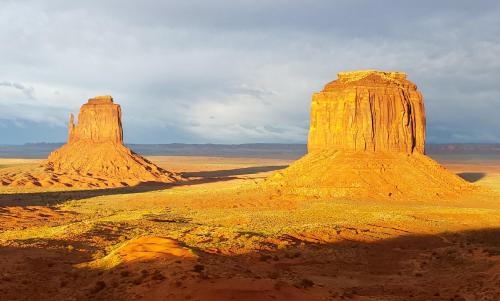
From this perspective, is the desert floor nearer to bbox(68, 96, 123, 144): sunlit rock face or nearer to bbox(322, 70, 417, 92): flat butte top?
bbox(322, 70, 417, 92): flat butte top

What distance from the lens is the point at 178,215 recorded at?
41750 mm

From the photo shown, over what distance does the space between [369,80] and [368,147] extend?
868 centimetres

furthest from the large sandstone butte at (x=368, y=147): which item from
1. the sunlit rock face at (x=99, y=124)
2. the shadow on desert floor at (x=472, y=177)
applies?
the sunlit rock face at (x=99, y=124)

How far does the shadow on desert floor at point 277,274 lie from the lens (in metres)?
15.2

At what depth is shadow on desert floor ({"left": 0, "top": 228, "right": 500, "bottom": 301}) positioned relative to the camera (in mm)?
15250

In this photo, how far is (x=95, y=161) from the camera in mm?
88500

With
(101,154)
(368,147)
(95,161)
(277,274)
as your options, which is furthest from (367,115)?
(101,154)

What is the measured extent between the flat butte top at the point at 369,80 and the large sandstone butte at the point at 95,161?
38.1 meters

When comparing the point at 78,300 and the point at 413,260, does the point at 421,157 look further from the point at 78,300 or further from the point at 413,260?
the point at 78,300

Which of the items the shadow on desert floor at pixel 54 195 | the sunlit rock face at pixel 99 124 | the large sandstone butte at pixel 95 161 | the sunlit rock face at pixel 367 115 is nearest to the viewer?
the shadow on desert floor at pixel 54 195

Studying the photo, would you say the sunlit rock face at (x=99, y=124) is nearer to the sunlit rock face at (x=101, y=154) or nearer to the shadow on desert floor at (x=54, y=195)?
the sunlit rock face at (x=101, y=154)

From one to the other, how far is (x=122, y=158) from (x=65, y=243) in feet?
217

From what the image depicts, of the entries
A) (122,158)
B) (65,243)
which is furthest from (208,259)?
(122,158)

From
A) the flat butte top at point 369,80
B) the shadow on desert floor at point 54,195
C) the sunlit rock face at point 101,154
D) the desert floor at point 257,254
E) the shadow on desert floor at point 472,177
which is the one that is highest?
the flat butte top at point 369,80
